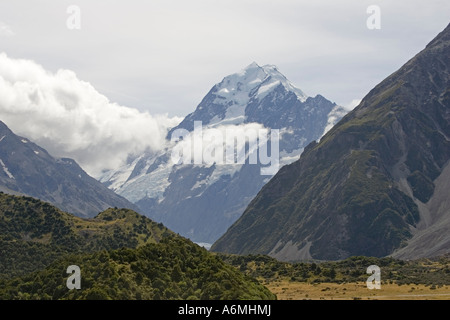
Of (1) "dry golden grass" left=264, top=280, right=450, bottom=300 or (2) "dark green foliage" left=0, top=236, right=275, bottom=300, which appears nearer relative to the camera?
(2) "dark green foliage" left=0, top=236, right=275, bottom=300

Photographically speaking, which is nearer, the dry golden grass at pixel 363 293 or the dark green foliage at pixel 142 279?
the dark green foliage at pixel 142 279

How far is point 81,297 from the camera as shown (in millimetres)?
117500

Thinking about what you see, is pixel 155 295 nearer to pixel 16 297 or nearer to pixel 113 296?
pixel 113 296

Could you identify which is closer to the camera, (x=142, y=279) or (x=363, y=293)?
(x=142, y=279)

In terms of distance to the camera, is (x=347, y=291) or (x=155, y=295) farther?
(x=347, y=291)

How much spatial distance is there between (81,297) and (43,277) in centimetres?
2609

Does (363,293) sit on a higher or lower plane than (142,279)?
lower
